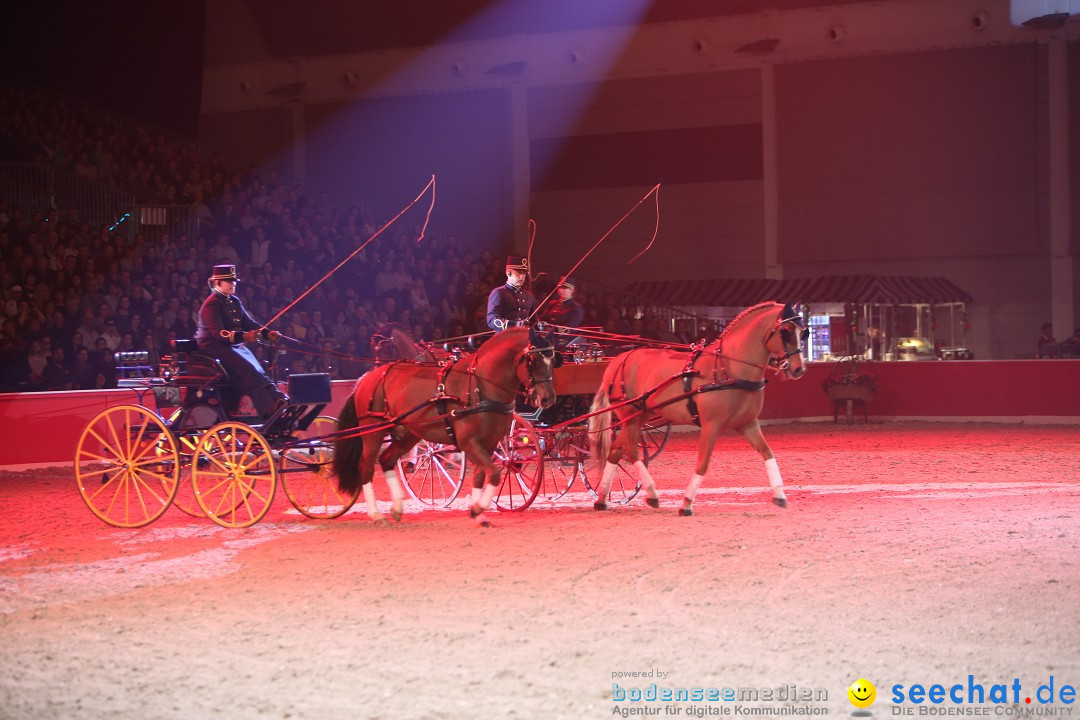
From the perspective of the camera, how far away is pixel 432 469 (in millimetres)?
11695

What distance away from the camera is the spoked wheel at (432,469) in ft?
36.4

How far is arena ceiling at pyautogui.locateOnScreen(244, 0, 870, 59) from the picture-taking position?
1031 inches

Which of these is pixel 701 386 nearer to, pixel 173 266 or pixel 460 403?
pixel 460 403

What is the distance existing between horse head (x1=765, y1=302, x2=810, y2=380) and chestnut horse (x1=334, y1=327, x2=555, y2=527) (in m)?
1.90

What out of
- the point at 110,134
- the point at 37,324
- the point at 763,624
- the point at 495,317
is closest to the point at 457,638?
the point at 763,624

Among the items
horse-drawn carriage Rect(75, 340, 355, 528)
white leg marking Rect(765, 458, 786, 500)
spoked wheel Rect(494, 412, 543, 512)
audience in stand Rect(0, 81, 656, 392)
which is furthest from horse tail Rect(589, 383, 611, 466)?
audience in stand Rect(0, 81, 656, 392)

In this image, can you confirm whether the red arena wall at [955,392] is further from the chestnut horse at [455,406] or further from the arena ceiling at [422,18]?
the chestnut horse at [455,406]

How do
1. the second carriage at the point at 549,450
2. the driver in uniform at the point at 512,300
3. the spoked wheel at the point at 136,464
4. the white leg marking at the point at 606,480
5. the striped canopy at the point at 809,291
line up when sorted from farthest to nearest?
the striped canopy at the point at 809,291
the driver in uniform at the point at 512,300
the second carriage at the point at 549,450
the white leg marking at the point at 606,480
the spoked wheel at the point at 136,464

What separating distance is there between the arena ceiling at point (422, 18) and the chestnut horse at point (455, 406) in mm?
18176

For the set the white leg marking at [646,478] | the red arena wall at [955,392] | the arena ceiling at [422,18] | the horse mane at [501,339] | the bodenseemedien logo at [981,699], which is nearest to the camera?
the bodenseemedien logo at [981,699]

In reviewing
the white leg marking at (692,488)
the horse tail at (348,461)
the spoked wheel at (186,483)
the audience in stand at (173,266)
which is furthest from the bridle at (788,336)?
the audience in stand at (173,266)

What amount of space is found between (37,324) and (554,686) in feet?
40.0

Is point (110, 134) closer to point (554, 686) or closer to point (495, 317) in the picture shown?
point (495, 317)

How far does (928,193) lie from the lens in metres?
25.7
